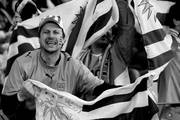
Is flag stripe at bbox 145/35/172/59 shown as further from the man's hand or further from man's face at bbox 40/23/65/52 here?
the man's hand

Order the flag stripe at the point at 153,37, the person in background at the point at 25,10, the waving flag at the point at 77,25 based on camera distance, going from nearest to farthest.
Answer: the flag stripe at the point at 153,37 < the waving flag at the point at 77,25 < the person in background at the point at 25,10

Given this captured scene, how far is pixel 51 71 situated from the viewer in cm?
628

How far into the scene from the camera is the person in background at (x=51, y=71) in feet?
20.4

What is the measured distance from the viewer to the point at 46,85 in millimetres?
6180

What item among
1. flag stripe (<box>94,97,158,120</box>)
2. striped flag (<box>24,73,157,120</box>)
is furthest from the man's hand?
flag stripe (<box>94,97,158,120</box>)

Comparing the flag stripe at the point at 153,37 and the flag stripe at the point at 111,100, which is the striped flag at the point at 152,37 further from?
the flag stripe at the point at 111,100

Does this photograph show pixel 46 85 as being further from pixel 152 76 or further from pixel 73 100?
pixel 152 76

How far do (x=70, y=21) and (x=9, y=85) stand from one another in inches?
64.1

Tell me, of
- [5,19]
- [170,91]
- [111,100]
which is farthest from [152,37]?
[5,19]

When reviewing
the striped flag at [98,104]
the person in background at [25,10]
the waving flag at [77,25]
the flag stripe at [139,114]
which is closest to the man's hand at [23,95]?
the striped flag at [98,104]

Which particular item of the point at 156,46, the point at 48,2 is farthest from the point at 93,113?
the point at 48,2

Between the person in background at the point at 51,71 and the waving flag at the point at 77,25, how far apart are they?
95cm

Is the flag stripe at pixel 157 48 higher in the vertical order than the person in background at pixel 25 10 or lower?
lower

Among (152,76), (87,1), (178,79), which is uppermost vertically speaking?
(87,1)
